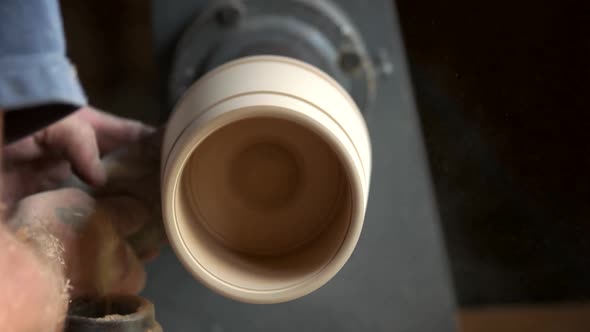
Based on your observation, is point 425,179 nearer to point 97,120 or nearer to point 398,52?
point 398,52

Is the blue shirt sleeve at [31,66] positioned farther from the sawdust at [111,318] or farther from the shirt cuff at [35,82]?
the sawdust at [111,318]

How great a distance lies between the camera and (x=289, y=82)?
12.5 inches

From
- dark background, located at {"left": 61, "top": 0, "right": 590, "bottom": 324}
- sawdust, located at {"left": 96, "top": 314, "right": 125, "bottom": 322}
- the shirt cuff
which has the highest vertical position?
dark background, located at {"left": 61, "top": 0, "right": 590, "bottom": 324}

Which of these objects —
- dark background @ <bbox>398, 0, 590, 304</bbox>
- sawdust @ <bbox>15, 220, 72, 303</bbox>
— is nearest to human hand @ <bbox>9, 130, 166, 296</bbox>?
sawdust @ <bbox>15, 220, 72, 303</bbox>

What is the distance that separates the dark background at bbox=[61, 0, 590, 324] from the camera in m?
0.31

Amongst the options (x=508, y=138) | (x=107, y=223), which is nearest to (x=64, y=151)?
(x=107, y=223)

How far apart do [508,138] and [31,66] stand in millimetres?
252

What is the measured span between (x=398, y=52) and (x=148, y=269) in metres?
0.27

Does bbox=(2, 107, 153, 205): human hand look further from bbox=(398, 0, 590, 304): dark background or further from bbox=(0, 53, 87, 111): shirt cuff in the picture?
bbox=(398, 0, 590, 304): dark background

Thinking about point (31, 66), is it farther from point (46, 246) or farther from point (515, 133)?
point (515, 133)

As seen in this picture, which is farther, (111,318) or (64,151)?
(64,151)

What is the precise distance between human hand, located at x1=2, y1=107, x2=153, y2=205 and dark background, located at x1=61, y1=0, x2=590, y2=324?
82 millimetres

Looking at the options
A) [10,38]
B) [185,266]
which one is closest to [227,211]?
[185,266]

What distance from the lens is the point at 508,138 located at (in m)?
0.32
